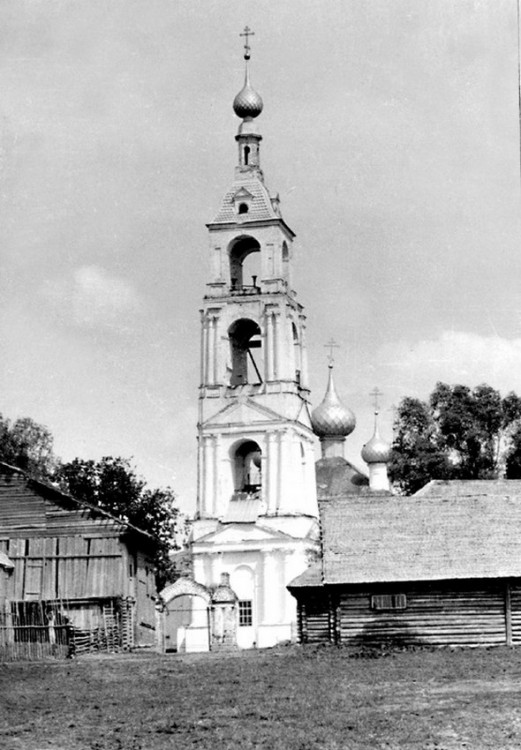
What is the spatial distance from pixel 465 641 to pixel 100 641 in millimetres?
14837

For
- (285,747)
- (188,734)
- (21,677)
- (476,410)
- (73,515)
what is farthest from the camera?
(476,410)

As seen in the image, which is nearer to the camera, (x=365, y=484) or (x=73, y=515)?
(x=73, y=515)

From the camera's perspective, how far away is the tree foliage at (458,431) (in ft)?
288

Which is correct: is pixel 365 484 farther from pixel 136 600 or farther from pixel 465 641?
pixel 465 641

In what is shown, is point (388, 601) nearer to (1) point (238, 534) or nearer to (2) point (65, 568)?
(2) point (65, 568)

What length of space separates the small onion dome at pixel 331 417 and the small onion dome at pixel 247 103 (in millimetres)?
26063

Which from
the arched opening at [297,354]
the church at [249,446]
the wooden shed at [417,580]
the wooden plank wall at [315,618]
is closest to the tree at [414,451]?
the church at [249,446]

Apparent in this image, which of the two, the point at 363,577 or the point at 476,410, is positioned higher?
the point at 476,410

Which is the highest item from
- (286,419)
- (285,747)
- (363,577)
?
(286,419)

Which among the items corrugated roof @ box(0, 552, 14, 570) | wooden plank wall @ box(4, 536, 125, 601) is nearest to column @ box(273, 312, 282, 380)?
wooden plank wall @ box(4, 536, 125, 601)

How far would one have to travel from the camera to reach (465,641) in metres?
47.2

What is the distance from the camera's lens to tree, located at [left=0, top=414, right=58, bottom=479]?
85750 millimetres

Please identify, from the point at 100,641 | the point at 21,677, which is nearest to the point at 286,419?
the point at 100,641

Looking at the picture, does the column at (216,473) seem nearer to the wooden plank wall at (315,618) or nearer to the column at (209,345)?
the column at (209,345)
